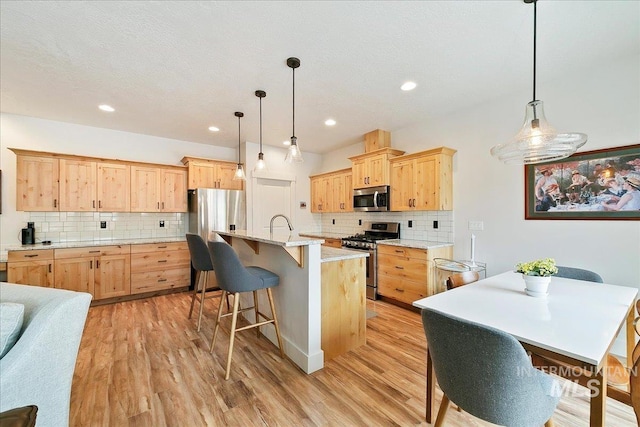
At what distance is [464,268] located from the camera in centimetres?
333

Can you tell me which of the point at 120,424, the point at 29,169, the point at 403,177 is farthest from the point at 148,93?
the point at 403,177

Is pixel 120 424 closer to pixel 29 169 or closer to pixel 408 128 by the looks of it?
pixel 29 169

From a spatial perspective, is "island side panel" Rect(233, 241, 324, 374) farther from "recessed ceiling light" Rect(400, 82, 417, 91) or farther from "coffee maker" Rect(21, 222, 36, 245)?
"coffee maker" Rect(21, 222, 36, 245)

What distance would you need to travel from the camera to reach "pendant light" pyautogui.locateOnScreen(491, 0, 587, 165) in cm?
163

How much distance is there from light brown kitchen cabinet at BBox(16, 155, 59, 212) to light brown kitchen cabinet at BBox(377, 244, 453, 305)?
15.8ft

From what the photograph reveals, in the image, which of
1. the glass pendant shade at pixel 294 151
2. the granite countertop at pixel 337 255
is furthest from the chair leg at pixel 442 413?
the glass pendant shade at pixel 294 151

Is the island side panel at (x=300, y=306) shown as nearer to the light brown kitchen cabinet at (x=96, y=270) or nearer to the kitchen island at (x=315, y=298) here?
the kitchen island at (x=315, y=298)

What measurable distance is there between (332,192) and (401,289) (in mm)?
2491

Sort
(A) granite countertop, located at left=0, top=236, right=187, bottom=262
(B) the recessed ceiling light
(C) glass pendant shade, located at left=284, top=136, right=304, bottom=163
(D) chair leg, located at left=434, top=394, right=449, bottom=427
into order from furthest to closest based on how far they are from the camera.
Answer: (A) granite countertop, located at left=0, top=236, right=187, bottom=262
(B) the recessed ceiling light
(C) glass pendant shade, located at left=284, top=136, right=304, bottom=163
(D) chair leg, located at left=434, top=394, right=449, bottom=427

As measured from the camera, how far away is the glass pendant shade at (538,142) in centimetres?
163

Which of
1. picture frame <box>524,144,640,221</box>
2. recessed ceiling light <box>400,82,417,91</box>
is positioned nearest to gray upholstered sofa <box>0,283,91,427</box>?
recessed ceiling light <box>400,82,417,91</box>

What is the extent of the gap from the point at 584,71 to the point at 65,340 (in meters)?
4.65

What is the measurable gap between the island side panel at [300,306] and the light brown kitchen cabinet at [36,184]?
3.54 m

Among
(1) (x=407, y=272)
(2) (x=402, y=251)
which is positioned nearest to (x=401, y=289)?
(1) (x=407, y=272)
